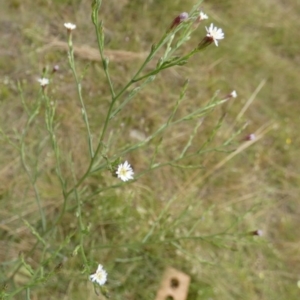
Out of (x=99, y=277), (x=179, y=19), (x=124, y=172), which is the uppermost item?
(x=179, y=19)

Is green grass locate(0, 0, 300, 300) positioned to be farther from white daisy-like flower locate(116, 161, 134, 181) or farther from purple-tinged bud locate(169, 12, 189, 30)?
purple-tinged bud locate(169, 12, 189, 30)

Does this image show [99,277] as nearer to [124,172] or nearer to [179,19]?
[124,172]

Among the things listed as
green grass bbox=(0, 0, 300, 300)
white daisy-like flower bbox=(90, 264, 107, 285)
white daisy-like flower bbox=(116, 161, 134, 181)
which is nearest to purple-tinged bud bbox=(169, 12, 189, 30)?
white daisy-like flower bbox=(116, 161, 134, 181)

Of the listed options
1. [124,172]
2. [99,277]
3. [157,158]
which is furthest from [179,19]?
[157,158]

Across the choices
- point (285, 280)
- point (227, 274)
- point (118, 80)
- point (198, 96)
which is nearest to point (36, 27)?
point (118, 80)

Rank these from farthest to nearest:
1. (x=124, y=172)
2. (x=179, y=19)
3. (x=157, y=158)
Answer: (x=157, y=158), (x=124, y=172), (x=179, y=19)

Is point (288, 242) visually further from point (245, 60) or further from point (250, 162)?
point (245, 60)

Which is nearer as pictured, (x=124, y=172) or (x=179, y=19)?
(x=179, y=19)

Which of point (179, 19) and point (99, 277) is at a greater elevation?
point (179, 19)
